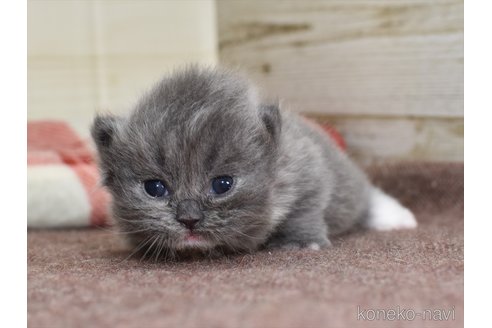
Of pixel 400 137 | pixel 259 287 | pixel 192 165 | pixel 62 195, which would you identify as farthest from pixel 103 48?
pixel 259 287

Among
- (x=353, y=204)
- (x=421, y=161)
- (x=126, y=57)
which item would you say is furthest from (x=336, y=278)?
(x=126, y=57)

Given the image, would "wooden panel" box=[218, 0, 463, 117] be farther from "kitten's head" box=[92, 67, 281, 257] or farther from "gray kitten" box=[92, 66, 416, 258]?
"kitten's head" box=[92, 67, 281, 257]

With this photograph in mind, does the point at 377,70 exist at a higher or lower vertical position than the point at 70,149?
higher

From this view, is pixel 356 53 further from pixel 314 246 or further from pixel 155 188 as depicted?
pixel 155 188

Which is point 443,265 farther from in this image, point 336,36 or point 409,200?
point 336,36

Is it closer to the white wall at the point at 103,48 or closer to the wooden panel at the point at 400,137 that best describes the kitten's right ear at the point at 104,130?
the wooden panel at the point at 400,137

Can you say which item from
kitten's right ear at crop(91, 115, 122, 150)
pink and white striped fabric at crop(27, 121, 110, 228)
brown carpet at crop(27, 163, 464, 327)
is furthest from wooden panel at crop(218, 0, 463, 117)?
kitten's right ear at crop(91, 115, 122, 150)

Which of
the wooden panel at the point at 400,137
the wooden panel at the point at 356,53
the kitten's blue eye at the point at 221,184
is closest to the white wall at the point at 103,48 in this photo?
the wooden panel at the point at 356,53
